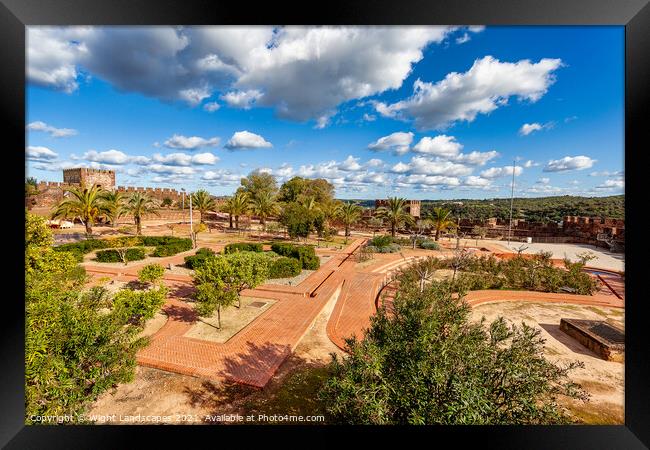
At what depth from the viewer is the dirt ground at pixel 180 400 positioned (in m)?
4.50

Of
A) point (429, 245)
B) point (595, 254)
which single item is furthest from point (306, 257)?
point (595, 254)

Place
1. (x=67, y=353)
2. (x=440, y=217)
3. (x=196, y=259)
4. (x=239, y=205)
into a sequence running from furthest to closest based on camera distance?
1. (x=239, y=205)
2. (x=440, y=217)
3. (x=196, y=259)
4. (x=67, y=353)

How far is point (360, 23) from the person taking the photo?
3068 mm

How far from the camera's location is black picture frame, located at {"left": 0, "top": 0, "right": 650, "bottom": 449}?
2955 mm

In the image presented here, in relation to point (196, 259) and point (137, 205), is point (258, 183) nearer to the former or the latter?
point (137, 205)

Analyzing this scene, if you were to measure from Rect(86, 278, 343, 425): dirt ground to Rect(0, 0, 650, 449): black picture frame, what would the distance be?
4.80 feet

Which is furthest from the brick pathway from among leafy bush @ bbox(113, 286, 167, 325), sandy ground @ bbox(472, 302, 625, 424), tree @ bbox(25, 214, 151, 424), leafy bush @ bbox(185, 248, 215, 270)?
sandy ground @ bbox(472, 302, 625, 424)

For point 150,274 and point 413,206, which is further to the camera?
point 413,206

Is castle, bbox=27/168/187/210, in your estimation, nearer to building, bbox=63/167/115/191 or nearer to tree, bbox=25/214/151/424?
building, bbox=63/167/115/191

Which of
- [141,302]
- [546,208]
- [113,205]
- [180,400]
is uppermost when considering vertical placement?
[546,208]

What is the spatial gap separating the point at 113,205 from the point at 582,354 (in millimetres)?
28003
